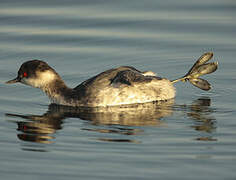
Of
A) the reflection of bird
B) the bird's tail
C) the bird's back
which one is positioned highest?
the bird's tail

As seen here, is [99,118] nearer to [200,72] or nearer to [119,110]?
[119,110]

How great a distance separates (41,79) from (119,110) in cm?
183

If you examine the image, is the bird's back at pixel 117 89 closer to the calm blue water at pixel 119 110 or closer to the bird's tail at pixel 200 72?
the calm blue water at pixel 119 110

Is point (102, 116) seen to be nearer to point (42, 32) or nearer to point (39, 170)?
point (39, 170)

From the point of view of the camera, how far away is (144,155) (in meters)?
10.1

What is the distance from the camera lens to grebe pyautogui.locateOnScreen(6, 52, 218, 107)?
527 inches

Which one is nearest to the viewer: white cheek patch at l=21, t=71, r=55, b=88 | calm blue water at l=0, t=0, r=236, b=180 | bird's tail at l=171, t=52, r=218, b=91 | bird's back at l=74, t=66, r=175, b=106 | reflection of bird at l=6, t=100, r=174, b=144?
calm blue water at l=0, t=0, r=236, b=180

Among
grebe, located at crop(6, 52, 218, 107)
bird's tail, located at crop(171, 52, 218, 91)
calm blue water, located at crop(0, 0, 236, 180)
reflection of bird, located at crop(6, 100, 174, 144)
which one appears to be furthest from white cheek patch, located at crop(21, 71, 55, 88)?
bird's tail, located at crop(171, 52, 218, 91)

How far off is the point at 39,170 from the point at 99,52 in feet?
24.6

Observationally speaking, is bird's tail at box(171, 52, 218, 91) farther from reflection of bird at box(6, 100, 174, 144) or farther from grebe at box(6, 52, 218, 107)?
reflection of bird at box(6, 100, 174, 144)

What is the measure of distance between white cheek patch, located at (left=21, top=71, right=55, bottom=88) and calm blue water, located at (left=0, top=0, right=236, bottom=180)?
1.28 ft

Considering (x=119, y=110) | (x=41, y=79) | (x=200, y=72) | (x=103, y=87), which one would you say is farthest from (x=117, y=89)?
(x=200, y=72)

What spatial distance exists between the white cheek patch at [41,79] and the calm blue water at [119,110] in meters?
0.39

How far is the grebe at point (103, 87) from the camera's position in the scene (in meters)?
13.4
